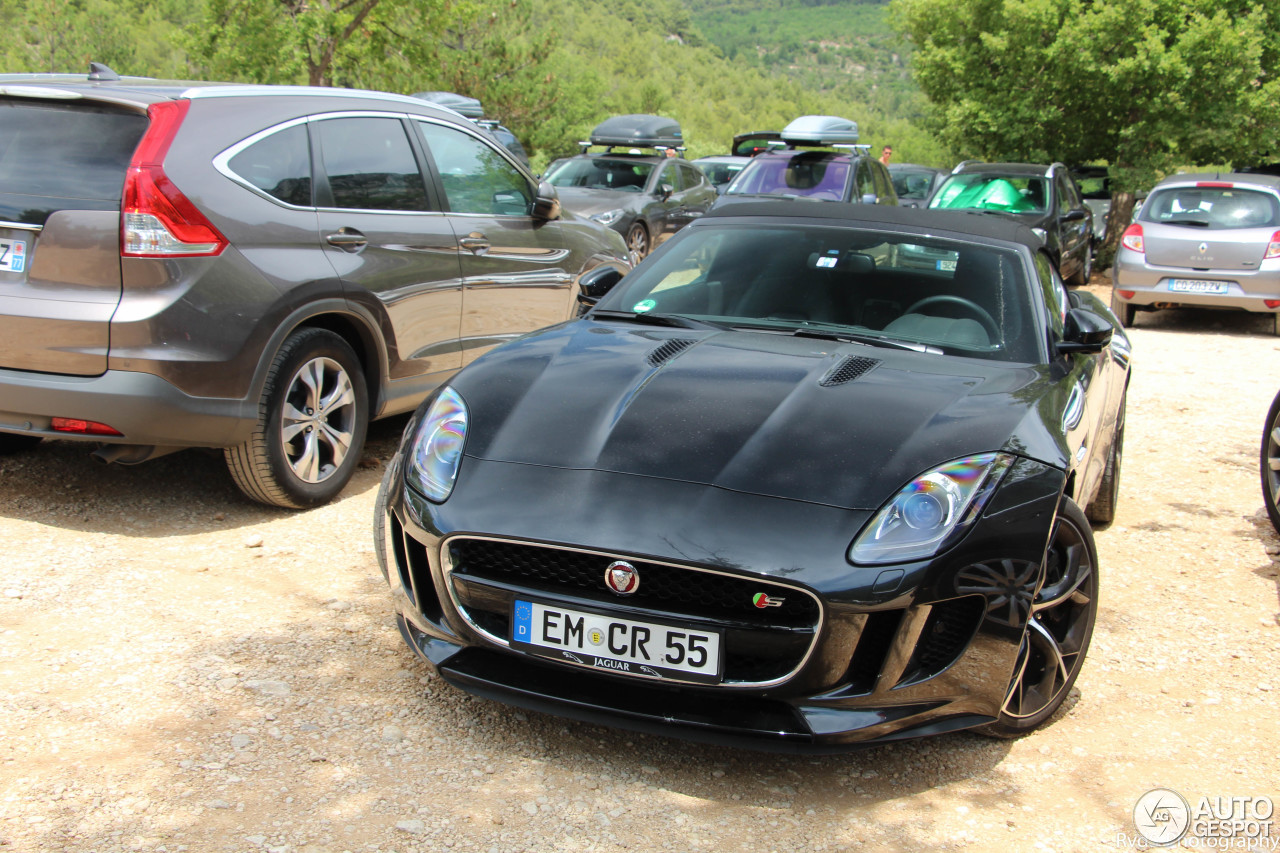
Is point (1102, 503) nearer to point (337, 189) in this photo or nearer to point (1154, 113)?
point (337, 189)

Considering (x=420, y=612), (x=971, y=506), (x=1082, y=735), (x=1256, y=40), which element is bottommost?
(x=1082, y=735)

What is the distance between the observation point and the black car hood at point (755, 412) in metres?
2.93

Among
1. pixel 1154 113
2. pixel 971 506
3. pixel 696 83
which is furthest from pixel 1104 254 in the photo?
pixel 696 83

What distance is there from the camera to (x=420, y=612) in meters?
3.04

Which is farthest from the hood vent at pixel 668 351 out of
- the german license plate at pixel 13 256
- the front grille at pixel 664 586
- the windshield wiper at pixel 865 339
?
the german license plate at pixel 13 256

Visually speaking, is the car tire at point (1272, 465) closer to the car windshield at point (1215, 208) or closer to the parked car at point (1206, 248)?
the parked car at point (1206, 248)

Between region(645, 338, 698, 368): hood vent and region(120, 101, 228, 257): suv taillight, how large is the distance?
191cm

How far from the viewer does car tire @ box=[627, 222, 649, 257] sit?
14175 mm

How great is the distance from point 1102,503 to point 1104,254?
1398 centimetres

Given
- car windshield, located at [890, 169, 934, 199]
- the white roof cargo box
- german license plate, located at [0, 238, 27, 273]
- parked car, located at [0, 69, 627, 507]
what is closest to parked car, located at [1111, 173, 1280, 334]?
the white roof cargo box

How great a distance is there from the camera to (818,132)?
15.1 metres

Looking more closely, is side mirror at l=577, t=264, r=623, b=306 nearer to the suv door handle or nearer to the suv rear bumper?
the suv door handle

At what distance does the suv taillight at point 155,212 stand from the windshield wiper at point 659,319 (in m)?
1.59

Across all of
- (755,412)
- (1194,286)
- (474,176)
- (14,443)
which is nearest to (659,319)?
(755,412)
